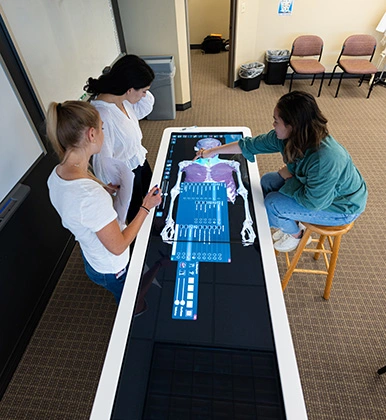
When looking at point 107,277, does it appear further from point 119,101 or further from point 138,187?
point 119,101

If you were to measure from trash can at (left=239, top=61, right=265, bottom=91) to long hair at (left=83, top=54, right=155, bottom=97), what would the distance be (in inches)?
128

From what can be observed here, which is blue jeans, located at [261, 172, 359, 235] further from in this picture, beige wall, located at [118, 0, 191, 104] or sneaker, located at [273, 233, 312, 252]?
beige wall, located at [118, 0, 191, 104]

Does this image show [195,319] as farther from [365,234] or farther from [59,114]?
[365,234]

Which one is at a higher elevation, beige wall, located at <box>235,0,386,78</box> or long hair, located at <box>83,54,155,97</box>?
long hair, located at <box>83,54,155,97</box>

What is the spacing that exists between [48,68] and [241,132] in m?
1.39

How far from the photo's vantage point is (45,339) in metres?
1.78

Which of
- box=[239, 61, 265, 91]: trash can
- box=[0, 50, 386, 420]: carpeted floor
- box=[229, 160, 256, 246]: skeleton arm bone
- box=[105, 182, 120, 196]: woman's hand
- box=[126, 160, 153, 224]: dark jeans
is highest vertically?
box=[105, 182, 120, 196]: woman's hand

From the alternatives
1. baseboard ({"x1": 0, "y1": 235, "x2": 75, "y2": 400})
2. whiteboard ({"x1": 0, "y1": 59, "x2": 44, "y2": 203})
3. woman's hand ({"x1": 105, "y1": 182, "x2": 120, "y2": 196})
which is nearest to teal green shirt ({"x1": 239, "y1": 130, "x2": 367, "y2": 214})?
woman's hand ({"x1": 105, "y1": 182, "x2": 120, "y2": 196})

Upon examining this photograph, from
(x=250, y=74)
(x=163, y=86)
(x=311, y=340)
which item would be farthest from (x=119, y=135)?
(x=250, y=74)

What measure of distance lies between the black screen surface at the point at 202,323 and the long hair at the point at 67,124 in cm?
52

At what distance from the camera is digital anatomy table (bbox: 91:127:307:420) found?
83 cm

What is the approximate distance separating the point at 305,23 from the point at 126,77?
13.0ft

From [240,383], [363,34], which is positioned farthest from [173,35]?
[240,383]

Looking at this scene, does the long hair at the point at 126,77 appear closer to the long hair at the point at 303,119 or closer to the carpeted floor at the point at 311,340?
the long hair at the point at 303,119
